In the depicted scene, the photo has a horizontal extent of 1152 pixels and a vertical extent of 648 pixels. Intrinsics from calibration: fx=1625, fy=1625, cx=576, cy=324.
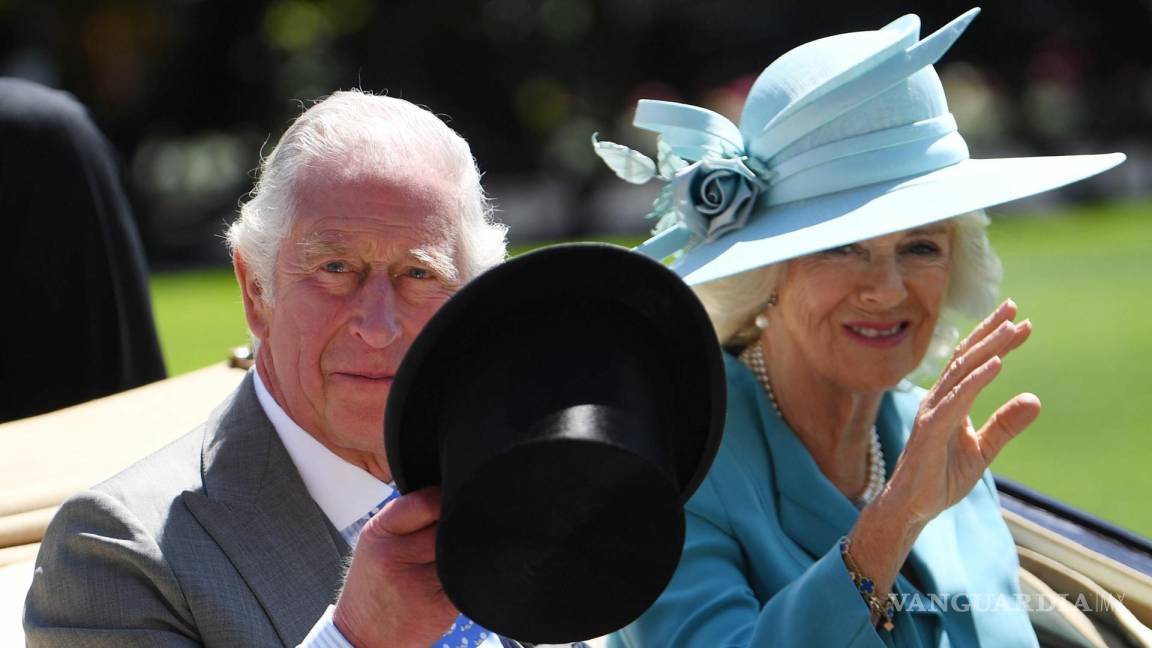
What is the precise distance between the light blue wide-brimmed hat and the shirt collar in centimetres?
72

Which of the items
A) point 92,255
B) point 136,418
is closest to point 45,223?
point 92,255

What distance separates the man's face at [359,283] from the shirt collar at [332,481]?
0.17 feet

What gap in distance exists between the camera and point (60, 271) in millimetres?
3781

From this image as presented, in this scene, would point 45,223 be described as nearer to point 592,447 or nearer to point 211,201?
point 592,447

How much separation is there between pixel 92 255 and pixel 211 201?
46.5ft

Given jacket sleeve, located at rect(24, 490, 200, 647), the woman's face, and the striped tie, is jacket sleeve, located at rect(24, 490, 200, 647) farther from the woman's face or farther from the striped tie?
the woman's face

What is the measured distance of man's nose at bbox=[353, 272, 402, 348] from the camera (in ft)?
7.20

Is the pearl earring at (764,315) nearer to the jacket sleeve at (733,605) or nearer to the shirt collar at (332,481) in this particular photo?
the jacket sleeve at (733,605)

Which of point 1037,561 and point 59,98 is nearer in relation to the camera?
point 1037,561

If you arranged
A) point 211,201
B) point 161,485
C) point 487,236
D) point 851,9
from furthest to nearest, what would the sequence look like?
point 851,9, point 211,201, point 487,236, point 161,485

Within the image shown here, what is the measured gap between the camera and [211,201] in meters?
17.7

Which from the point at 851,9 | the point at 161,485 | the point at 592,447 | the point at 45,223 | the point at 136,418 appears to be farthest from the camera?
the point at 851,9

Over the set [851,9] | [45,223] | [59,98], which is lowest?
[851,9]

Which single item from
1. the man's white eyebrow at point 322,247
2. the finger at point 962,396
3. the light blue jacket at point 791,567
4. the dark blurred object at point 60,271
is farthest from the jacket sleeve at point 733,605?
the dark blurred object at point 60,271
